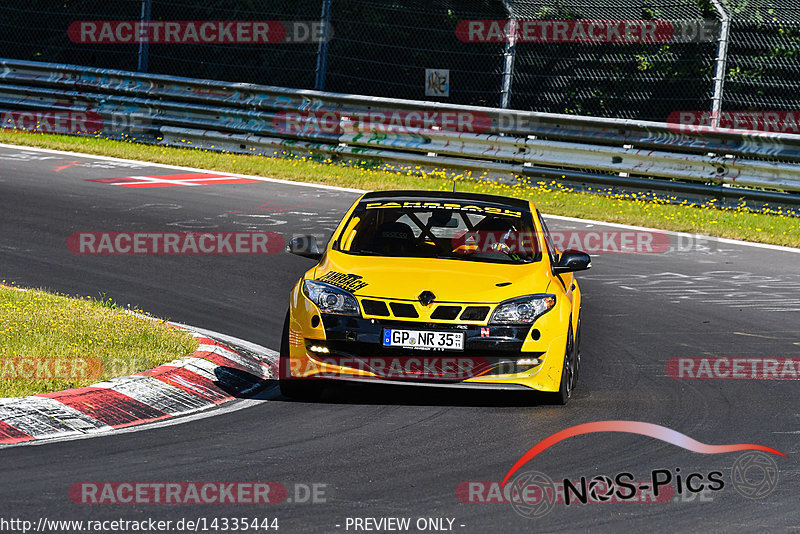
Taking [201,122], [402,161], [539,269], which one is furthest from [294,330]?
[201,122]

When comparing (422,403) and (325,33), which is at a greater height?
(325,33)

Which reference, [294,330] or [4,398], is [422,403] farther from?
[4,398]

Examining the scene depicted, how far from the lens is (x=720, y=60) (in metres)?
17.1

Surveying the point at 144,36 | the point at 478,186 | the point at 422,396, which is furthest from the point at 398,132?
the point at 422,396

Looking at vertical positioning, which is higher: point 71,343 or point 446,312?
point 446,312

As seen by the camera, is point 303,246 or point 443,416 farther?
point 303,246

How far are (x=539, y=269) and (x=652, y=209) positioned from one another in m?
8.71

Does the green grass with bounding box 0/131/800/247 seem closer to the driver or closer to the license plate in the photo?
the driver

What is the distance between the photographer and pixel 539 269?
858 centimetres

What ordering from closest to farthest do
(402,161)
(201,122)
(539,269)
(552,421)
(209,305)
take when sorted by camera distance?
(552,421)
(539,269)
(209,305)
(402,161)
(201,122)

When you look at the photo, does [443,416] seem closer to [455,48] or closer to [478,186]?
[478,186]

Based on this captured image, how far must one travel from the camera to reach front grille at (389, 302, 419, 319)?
7.84 metres

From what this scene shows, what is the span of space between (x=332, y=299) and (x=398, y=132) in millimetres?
11102

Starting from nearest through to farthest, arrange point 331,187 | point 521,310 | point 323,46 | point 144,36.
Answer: point 521,310, point 331,187, point 323,46, point 144,36
